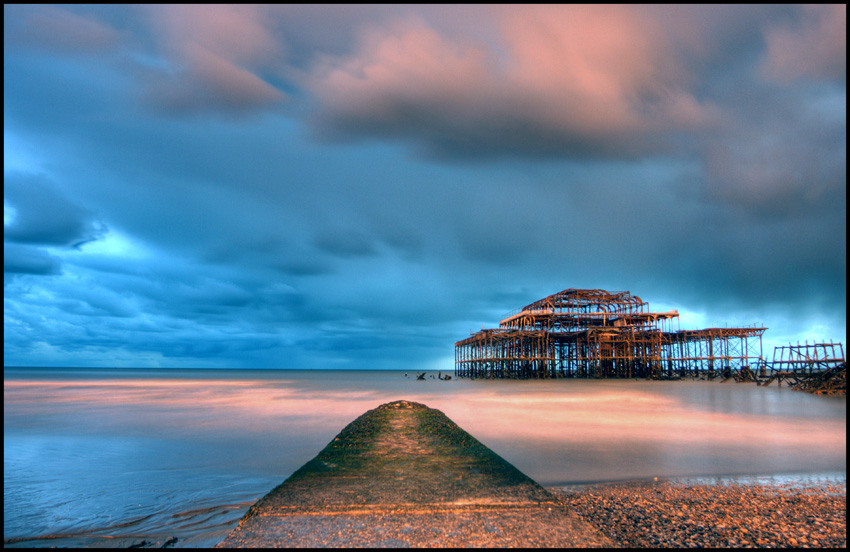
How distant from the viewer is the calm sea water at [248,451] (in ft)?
26.3

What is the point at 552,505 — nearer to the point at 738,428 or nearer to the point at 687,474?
the point at 687,474

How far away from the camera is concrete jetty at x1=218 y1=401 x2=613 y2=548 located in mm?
4832

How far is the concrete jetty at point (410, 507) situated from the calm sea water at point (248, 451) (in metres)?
1.71

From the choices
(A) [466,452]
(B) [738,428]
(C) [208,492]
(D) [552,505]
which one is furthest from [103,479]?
(B) [738,428]

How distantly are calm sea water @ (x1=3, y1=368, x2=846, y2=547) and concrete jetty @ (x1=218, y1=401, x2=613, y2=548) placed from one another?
5.61 feet

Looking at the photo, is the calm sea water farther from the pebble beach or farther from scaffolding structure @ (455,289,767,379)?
scaffolding structure @ (455,289,767,379)

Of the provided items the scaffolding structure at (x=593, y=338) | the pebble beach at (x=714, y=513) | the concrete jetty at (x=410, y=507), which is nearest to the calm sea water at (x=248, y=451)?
the pebble beach at (x=714, y=513)

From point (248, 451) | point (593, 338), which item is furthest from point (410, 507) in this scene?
point (593, 338)

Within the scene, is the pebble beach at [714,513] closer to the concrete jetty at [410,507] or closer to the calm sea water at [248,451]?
the concrete jetty at [410,507]

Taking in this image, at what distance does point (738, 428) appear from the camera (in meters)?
18.2

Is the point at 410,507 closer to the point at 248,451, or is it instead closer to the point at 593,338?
the point at 248,451

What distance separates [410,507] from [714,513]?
4.30m

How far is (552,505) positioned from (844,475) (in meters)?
8.89

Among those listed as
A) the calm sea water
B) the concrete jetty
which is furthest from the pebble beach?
the calm sea water
